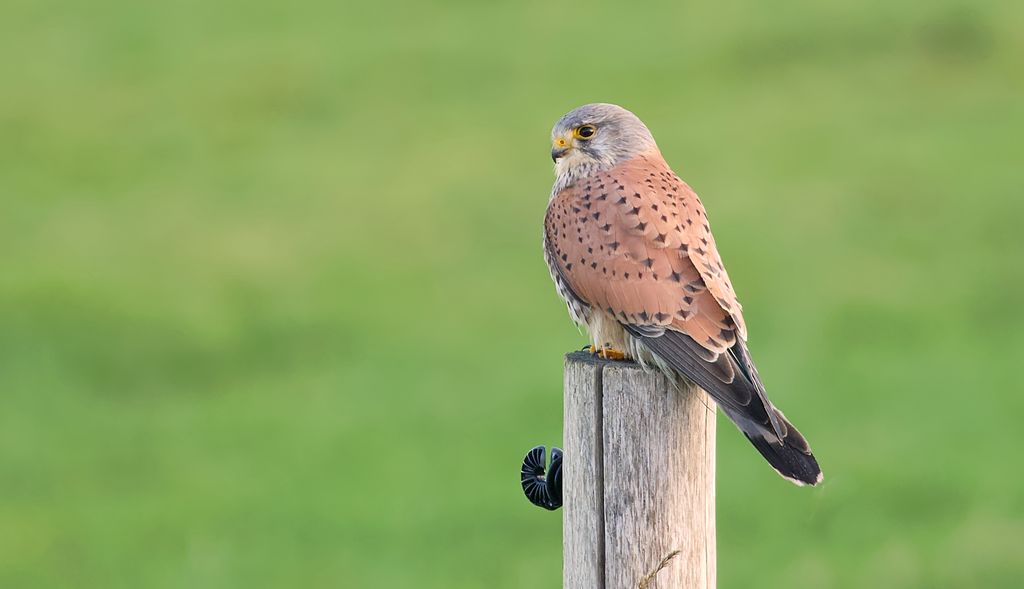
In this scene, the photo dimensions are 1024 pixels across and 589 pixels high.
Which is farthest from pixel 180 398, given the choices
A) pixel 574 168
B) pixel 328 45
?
pixel 328 45

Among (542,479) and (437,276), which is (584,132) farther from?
(437,276)

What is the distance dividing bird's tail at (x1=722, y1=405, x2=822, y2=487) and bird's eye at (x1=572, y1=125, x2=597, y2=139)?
5.68 ft

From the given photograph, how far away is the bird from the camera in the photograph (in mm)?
3934

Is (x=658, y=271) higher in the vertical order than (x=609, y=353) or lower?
higher

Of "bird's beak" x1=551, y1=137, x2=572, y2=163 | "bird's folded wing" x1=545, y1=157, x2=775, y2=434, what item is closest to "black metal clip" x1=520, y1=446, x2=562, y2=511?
"bird's folded wing" x1=545, y1=157, x2=775, y2=434

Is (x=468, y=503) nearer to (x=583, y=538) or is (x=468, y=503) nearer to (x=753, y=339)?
(x=753, y=339)

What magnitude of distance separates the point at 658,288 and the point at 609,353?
0.23 metres

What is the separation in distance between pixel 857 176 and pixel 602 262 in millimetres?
13344

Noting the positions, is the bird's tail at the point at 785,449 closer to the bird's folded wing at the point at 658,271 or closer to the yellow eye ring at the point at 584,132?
the bird's folded wing at the point at 658,271

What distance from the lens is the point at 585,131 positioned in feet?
17.8

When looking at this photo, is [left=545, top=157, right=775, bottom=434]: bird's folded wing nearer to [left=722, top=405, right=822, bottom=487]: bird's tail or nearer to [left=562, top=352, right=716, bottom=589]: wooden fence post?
[left=722, top=405, right=822, bottom=487]: bird's tail

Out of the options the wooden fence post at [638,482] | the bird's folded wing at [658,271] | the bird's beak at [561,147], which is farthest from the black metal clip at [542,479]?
the bird's beak at [561,147]

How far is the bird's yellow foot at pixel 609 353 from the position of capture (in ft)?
14.3

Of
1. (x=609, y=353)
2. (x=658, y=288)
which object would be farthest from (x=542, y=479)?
(x=658, y=288)
